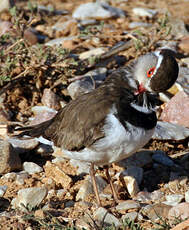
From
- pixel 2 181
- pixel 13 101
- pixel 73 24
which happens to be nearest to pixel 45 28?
pixel 73 24

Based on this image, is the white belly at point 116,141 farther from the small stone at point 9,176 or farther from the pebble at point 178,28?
the pebble at point 178,28

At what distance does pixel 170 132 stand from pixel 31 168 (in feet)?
6.20

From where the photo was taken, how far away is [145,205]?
5008 mm

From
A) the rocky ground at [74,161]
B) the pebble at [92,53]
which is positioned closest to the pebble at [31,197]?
the rocky ground at [74,161]

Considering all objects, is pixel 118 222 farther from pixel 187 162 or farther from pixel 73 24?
pixel 73 24

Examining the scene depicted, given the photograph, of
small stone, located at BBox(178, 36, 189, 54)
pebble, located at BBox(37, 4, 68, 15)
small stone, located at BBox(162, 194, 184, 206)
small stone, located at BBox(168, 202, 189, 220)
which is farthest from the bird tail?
pebble, located at BBox(37, 4, 68, 15)

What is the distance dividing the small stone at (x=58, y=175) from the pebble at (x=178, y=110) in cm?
187

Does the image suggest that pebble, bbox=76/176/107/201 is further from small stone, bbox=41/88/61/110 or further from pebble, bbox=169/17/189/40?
pebble, bbox=169/17/189/40

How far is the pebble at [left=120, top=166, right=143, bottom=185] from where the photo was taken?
18.0 feet

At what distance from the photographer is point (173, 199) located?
5.02 m

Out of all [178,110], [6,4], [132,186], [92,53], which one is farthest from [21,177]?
A: [6,4]

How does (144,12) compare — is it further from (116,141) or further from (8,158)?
(116,141)

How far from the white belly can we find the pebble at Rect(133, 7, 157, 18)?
208 inches

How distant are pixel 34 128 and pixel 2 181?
2.59 ft
